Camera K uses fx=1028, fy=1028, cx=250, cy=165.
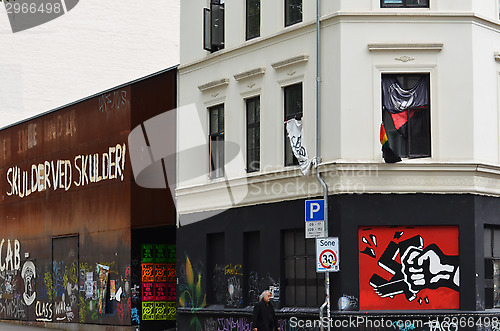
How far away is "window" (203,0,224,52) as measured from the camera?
29.4m

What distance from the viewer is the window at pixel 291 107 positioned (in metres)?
26.6

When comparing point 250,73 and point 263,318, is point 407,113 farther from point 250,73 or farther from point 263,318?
point 263,318

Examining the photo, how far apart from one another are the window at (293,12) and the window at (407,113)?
3.06 meters

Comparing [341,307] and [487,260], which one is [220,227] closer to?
[341,307]

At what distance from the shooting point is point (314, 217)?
80.5ft

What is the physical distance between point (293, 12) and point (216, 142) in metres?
4.75

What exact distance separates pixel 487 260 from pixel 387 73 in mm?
5207

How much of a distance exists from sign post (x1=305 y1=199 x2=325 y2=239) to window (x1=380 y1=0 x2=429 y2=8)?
5.13 meters

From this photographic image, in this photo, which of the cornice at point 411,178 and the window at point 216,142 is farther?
the window at point 216,142

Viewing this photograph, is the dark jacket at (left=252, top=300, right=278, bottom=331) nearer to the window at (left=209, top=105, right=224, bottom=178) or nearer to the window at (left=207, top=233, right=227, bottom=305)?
the window at (left=207, top=233, right=227, bottom=305)

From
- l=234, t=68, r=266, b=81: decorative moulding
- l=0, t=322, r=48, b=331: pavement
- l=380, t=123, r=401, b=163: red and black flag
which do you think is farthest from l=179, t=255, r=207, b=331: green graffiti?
l=0, t=322, r=48, b=331: pavement

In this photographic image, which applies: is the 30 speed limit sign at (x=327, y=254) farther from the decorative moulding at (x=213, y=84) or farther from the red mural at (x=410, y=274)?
the decorative moulding at (x=213, y=84)

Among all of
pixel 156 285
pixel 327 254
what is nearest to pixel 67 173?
pixel 156 285

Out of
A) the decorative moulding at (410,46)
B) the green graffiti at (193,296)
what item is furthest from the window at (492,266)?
the green graffiti at (193,296)
